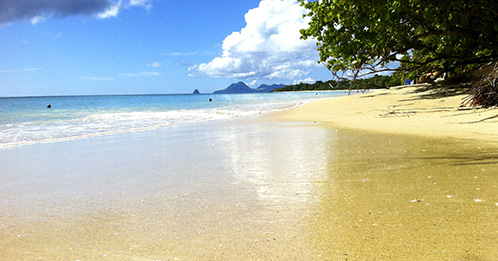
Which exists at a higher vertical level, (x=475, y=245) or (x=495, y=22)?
(x=495, y=22)

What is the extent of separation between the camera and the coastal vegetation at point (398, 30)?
1077cm

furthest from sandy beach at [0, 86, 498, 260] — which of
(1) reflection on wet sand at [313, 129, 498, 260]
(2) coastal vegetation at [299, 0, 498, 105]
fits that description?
(2) coastal vegetation at [299, 0, 498, 105]

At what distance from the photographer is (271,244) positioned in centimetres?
251

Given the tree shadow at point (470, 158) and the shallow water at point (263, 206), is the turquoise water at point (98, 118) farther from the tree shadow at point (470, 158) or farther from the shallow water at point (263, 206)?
the tree shadow at point (470, 158)

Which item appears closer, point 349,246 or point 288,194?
point 349,246

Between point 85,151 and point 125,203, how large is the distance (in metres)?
4.78

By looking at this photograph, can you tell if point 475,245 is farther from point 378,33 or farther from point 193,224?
point 378,33

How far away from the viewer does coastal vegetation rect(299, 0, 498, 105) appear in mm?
10766

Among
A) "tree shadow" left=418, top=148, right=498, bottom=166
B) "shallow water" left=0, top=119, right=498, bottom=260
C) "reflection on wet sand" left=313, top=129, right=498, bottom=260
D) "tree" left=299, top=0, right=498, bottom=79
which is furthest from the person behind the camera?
"tree" left=299, top=0, right=498, bottom=79

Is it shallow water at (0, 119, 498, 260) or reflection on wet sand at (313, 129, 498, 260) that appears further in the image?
shallow water at (0, 119, 498, 260)

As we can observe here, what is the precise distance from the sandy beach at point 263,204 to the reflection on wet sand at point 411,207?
0.01m

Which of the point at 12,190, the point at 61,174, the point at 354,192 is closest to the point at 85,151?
the point at 61,174

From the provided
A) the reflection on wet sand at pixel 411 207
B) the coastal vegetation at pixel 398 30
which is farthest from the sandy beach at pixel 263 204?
the coastal vegetation at pixel 398 30

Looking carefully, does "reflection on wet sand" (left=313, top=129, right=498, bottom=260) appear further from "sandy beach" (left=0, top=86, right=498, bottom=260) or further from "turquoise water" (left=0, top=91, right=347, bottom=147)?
"turquoise water" (left=0, top=91, right=347, bottom=147)
